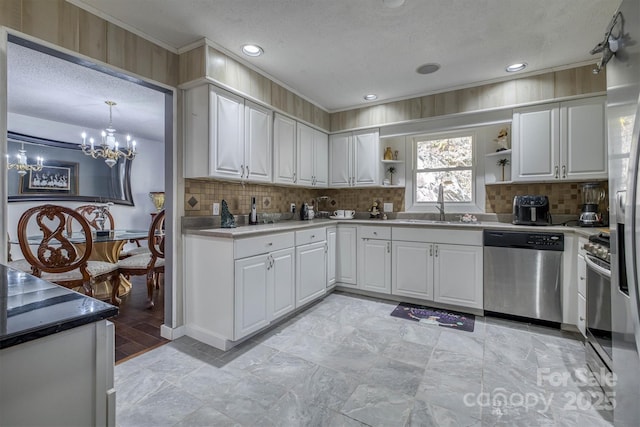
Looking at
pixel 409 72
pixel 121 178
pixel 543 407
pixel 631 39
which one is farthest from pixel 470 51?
pixel 121 178

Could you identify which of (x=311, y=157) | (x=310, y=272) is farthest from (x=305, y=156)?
(x=310, y=272)

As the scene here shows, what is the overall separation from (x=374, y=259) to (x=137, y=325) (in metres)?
2.49

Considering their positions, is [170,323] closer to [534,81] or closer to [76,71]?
[76,71]

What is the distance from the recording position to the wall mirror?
13.4 ft

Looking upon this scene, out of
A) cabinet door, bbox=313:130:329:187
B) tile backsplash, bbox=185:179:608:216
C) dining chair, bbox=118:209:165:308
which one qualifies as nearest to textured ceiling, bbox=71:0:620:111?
cabinet door, bbox=313:130:329:187

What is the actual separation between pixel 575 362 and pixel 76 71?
4.88 m

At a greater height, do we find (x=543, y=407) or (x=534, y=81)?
(x=534, y=81)

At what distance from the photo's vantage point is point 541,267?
264 centimetres

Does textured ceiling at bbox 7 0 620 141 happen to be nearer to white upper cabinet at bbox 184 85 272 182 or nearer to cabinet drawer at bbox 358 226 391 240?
white upper cabinet at bbox 184 85 272 182

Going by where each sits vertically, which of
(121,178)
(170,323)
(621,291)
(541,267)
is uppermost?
(121,178)

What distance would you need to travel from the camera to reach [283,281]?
2.68m

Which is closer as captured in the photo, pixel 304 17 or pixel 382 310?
pixel 304 17

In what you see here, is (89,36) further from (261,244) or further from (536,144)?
(536,144)

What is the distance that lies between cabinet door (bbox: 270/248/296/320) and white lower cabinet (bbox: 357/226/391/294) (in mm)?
1020
